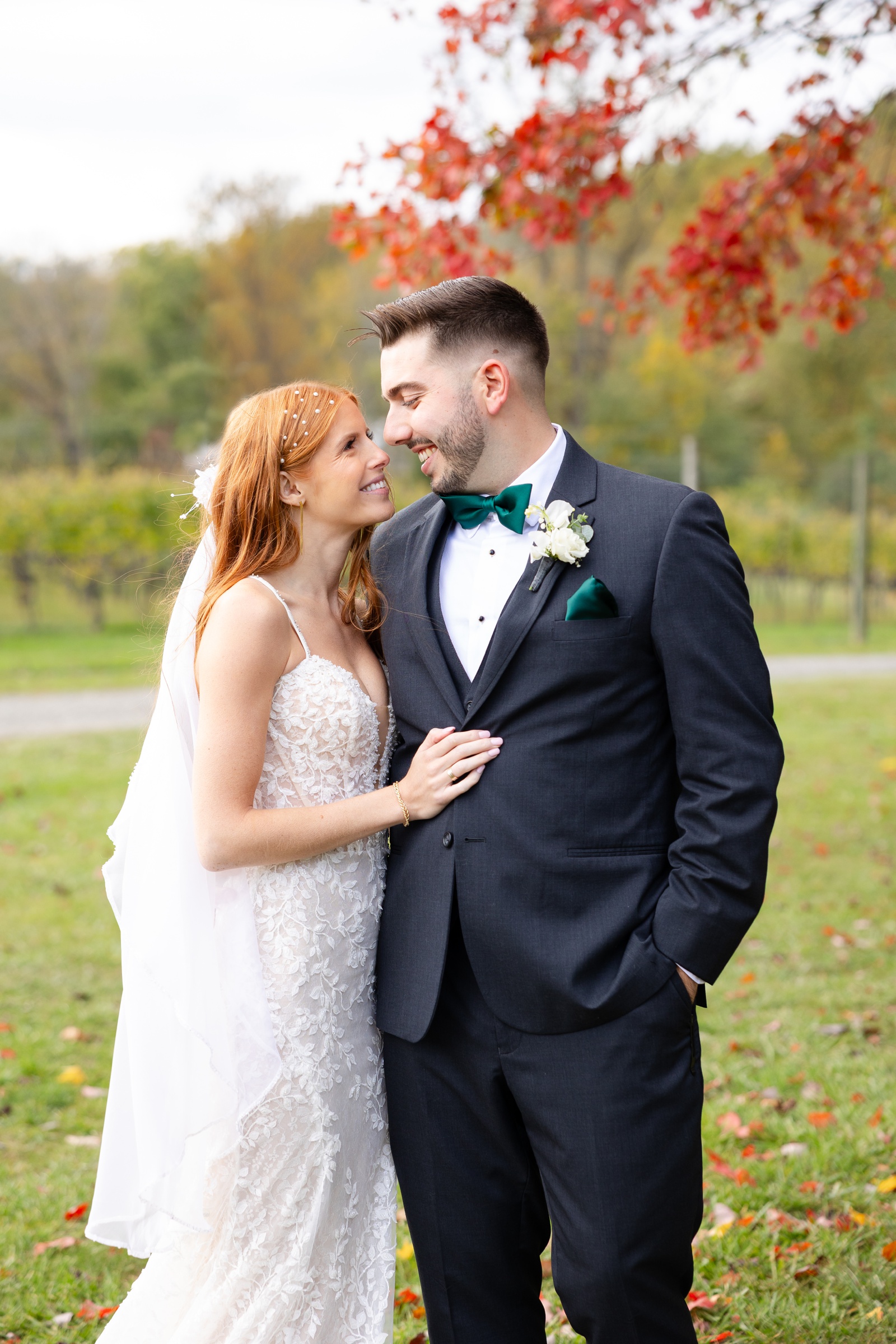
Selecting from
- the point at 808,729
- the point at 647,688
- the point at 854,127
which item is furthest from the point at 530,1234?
the point at 808,729

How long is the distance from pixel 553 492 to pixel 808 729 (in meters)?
10.3

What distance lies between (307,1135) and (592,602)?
4.48 feet

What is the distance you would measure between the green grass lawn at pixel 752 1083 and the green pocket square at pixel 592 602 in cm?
208

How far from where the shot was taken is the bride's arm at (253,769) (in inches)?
100

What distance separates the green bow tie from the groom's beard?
0.05m

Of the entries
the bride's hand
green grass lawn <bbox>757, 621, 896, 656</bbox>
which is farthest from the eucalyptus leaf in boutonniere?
green grass lawn <bbox>757, 621, 896, 656</bbox>

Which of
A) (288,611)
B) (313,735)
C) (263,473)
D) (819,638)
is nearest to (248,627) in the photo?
(288,611)

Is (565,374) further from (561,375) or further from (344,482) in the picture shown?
(344,482)

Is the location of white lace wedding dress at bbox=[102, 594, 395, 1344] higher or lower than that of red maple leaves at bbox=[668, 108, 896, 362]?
lower

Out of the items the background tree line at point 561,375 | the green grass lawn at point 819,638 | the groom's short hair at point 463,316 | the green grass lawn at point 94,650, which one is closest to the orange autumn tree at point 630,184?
the groom's short hair at point 463,316

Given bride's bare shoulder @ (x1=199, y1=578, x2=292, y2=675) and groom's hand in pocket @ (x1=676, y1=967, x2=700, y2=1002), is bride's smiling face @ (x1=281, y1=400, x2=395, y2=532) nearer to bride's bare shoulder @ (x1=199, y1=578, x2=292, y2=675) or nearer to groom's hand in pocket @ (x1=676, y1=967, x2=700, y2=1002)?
bride's bare shoulder @ (x1=199, y1=578, x2=292, y2=675)

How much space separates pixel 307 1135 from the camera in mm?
2637

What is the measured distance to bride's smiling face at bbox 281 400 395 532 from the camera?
2799 millimetres

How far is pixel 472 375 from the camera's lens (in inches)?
106
